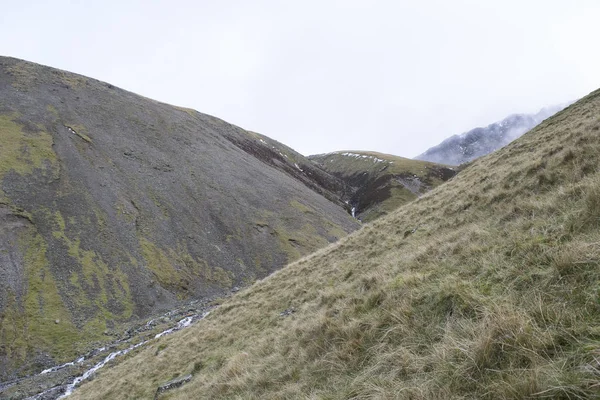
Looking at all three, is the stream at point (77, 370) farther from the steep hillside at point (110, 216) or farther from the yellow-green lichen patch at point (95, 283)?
the yellow-green lichen patch at point (95, 283)

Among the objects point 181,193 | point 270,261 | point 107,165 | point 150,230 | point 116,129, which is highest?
point 116,129

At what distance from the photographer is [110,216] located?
47312 mm

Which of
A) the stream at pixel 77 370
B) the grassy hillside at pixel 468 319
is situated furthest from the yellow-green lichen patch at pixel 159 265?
the grassy hillside at pixel 468 319

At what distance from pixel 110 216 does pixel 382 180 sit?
110 m

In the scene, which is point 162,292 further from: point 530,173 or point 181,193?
point 530,173

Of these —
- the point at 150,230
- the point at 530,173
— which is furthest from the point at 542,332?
the point at 150,230

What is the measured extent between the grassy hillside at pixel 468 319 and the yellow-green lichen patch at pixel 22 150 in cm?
4648

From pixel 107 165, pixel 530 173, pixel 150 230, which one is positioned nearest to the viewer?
pixel 530 173

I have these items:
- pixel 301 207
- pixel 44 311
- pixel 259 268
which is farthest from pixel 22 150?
pixel 301 207

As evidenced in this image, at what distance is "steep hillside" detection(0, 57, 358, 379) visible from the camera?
34.2 m

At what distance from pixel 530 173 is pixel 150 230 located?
4843 centimetres

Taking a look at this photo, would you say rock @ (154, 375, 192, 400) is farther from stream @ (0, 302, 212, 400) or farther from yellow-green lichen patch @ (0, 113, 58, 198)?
yellow-green lichen patch @ (0, 113, 58, 198)

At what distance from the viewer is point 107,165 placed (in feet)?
184

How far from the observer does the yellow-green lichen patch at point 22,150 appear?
46656 mm
